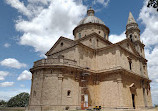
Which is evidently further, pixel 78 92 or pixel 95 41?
pixel 95 41

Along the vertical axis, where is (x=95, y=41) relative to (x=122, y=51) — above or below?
above

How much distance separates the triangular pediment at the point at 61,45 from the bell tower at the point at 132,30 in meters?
16.6

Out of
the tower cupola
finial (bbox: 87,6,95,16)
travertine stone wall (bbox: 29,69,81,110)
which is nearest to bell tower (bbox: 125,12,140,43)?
the tower cupola

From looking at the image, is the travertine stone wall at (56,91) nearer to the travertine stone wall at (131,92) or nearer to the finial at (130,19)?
the travertine stone wall at (131,92)

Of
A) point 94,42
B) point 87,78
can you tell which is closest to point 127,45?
point 94,42

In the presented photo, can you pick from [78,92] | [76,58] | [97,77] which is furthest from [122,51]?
[78,92]

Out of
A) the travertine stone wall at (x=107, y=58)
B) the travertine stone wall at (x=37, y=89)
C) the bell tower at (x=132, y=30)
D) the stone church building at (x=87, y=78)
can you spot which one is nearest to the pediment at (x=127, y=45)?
the stone church building at (x=87, y=78)

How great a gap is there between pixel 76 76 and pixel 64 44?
6.63 m

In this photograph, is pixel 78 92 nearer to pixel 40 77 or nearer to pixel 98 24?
pixel 40 77

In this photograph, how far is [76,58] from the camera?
67.1 ft

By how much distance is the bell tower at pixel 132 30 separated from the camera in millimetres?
31859

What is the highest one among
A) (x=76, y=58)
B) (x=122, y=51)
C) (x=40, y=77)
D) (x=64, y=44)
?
(x=64, y=44)

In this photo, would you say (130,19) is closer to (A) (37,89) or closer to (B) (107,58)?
(B) (107,58)

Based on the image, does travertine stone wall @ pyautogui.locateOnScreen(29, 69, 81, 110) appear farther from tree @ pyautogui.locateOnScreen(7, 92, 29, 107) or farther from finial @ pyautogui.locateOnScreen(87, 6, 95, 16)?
tree @ pyautogui.locateOnScreen(7, 92, 29, 107)
